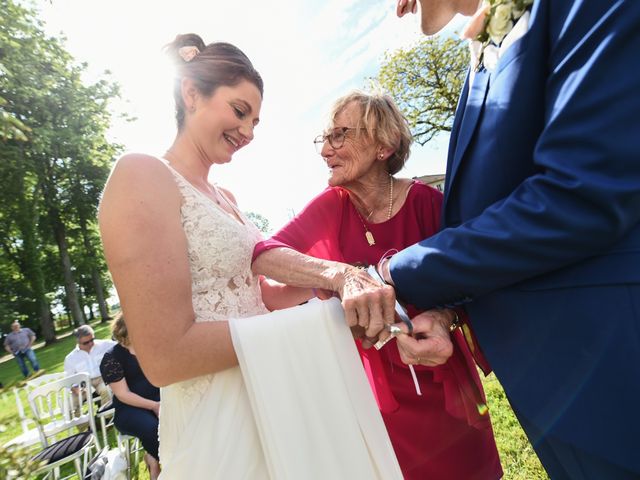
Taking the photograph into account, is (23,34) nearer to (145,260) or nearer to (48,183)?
(48,183)

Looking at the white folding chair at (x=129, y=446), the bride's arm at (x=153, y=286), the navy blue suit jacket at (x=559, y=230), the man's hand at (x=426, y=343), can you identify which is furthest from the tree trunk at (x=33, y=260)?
the navy blue suit jacket at (x=559, y=230)

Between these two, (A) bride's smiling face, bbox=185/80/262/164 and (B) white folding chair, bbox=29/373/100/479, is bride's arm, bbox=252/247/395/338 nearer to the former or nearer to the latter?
(A) bride's smiling face, bbox=185/80/262/164

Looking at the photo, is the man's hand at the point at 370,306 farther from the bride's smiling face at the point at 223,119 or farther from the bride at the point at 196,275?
the bride's smiling face at the point at 223,119

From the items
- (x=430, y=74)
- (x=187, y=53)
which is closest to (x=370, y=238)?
(x=187, y=53)

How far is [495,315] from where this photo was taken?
125cm

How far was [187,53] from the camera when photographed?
1.88 metres

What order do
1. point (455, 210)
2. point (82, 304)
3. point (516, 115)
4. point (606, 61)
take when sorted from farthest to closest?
point (82, 304), point (455, 210), point (516, 115), point (606, 61)

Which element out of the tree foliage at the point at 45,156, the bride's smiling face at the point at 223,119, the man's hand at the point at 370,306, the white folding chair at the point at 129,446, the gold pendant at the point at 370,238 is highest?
the tree foliage at the point at 45,156

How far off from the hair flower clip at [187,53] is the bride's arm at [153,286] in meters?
0.83

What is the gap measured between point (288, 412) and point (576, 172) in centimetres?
127

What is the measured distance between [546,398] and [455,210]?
711 millimetres

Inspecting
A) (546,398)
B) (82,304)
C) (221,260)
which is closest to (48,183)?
(221,260)

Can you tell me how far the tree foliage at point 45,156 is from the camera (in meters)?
15.1

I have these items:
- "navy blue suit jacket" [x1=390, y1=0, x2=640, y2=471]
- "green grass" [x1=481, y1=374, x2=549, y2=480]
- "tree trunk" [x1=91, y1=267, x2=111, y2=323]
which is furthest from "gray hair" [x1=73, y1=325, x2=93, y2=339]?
"tree trunk" [x1=91, y1=267, x2=111, y2=323]
